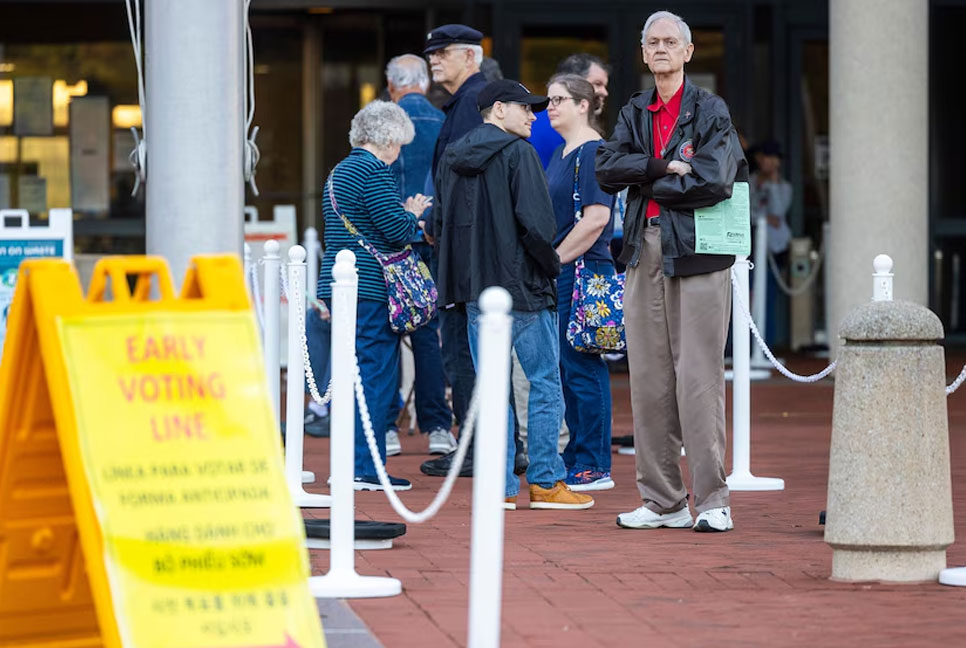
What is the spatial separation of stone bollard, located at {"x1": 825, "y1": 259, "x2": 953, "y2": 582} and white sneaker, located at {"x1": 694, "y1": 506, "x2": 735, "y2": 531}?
4.08ft

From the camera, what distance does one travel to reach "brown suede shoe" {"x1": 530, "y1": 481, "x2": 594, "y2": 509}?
858 centimetres

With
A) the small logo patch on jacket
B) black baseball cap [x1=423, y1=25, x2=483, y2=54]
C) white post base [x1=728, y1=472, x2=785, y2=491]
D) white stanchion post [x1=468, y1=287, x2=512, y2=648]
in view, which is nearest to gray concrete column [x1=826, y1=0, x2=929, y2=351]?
white post base [x1=728, y1=472, x2=785, y2=491]

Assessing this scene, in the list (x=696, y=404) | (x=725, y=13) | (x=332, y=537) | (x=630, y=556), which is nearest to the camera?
(x=332, y=537)

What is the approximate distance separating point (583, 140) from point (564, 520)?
1.90m

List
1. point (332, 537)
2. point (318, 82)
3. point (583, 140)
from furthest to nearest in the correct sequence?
point (318, 82), point (583, 140), point (332, 537)

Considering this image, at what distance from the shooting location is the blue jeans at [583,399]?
9250mm

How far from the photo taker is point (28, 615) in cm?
527

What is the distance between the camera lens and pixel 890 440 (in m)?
6.52

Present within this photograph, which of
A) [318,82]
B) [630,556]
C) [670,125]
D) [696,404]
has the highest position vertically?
[318,82]

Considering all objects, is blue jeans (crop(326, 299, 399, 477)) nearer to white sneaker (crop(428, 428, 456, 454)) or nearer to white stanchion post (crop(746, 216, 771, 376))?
white sneaker (crop(428, 428, 456, 454))

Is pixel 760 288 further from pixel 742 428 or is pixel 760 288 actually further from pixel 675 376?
pixel 675 376

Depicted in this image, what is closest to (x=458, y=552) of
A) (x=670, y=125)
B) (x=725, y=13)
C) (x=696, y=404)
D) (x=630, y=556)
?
(x=630, y=556)

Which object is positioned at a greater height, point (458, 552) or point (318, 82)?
point (318, 82)

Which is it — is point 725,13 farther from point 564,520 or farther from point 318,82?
point 564,520
